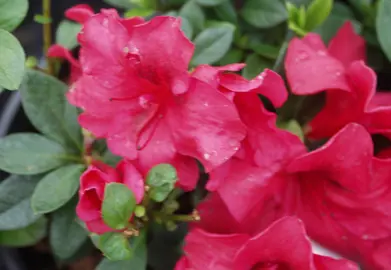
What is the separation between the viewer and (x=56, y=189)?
2.34 ft

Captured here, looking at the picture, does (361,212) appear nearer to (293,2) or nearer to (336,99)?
(336,99)

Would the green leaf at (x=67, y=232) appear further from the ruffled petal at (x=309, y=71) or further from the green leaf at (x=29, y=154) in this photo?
the ruffled petal at (x=309, y=71)

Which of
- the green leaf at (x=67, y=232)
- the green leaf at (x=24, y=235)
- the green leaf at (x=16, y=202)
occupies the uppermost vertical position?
the green leaf at (x=16, y=202)

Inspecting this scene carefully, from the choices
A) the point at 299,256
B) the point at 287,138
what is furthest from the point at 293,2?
the point at 299,256

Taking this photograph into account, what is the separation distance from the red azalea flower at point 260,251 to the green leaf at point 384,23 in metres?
0.31

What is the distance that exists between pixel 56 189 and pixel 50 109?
0.42ft

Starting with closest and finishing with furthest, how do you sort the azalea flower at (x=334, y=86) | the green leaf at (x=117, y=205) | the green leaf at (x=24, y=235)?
1. the green leaf at (x=117, y=205)
2. the azalea flower at (x=334, y=86)
3. the green leaf at (x=24, y=235)

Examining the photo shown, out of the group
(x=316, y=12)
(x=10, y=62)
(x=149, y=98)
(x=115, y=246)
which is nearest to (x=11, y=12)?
(x=10, y=62)

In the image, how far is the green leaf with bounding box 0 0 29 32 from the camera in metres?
0.65

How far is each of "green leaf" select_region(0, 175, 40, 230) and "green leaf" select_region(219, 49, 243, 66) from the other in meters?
0.32

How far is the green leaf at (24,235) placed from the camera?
887 mm

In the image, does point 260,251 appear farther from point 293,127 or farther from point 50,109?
point 50,109

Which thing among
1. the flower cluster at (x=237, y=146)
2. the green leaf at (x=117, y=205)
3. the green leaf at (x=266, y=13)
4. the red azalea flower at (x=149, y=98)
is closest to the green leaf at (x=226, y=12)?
the green leaf at (x=266, y=13)

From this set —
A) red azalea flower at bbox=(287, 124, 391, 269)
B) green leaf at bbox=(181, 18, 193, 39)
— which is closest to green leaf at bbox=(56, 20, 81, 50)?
green leaf at bbox=(181, 18, 193, 39)
